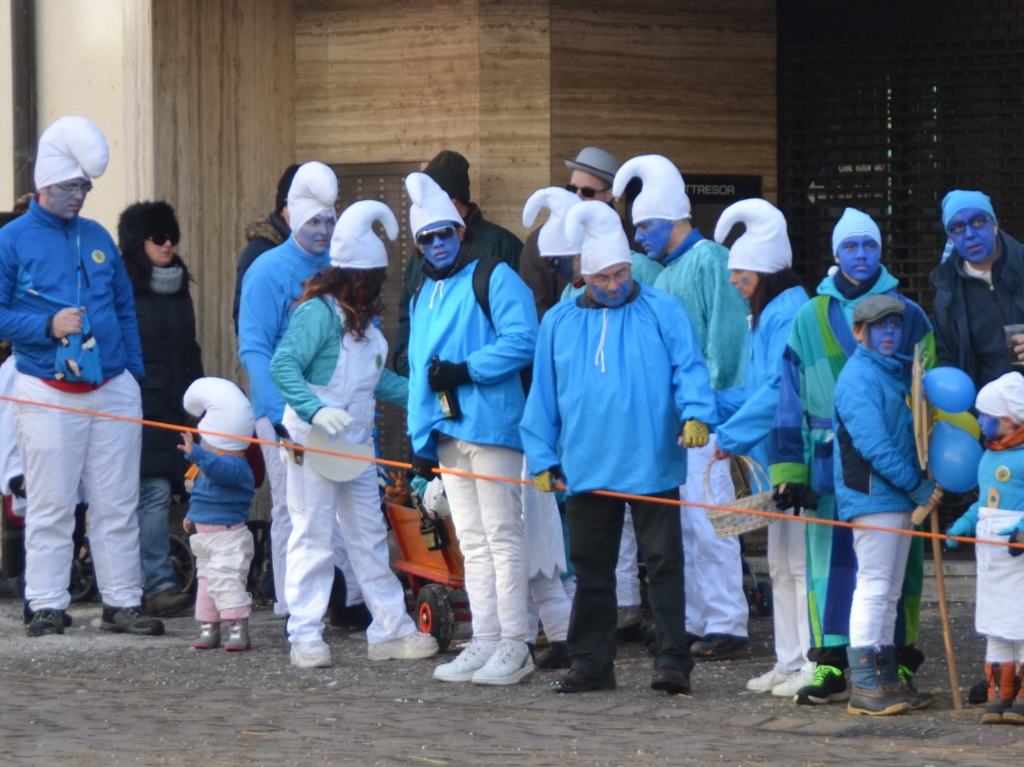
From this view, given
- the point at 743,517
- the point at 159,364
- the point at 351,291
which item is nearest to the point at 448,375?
the point at 351,291

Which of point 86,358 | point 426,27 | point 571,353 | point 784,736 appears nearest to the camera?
point 784,736

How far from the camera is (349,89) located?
1241 cm

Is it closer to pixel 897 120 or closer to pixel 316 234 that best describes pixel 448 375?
pixel 316 234

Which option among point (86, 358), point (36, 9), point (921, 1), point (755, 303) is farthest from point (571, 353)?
point (36, 9)

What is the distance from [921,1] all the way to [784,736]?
6.58 metres

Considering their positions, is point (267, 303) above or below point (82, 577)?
above

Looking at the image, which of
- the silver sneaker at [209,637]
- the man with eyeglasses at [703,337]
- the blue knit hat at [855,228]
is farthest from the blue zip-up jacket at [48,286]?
the blue knit hat at [855,228]

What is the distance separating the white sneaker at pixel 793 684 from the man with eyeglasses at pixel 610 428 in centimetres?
37

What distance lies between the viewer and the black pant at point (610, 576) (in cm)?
786

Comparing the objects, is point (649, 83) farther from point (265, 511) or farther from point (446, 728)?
point (446, 728)

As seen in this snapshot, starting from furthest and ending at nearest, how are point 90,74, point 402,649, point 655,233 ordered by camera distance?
point 90,74 → point 402,649 → point 655,233

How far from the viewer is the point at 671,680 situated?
25.7 feet

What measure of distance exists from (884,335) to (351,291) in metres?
2.61

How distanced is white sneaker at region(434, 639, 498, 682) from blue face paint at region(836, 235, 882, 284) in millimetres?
2220
